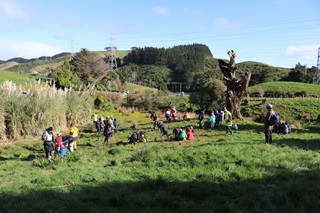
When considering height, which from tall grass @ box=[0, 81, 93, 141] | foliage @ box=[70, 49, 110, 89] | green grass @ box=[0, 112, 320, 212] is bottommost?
green grass @ box=[0, 112, 320, 212]

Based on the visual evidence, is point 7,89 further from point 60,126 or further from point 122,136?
point 122,136

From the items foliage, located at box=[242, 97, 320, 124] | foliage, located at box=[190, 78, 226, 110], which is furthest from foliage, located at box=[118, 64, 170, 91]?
foliage, located at box=[190, 78, 226, 110]

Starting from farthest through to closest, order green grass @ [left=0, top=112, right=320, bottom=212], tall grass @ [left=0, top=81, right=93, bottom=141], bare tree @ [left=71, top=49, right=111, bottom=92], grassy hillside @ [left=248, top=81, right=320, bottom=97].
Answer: bare tree @ [left=71, top=49, right=111, bottom=92]
grassy hillside @ [left=248, top=81, right=320, bottom=97]
tall grass @ [left=0, top=81, right=93, bottom=141]
green grass @ [left=0, top=112, right=320, bottom=212]

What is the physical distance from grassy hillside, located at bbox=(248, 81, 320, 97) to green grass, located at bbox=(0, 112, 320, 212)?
38.3 meters

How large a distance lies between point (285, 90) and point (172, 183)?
147 feet

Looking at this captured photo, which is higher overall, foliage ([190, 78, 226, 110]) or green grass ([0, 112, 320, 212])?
foliage ([190, 78, 226, 110])

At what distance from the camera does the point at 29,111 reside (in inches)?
580

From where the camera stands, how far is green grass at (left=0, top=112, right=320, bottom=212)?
17.3 ft

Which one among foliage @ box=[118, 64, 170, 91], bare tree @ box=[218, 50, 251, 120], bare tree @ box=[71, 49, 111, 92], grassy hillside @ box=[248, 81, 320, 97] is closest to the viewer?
bare tree @ box=[218, 50, 251, 120]

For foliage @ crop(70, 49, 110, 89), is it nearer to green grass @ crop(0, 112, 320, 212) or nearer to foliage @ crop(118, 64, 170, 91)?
foliage @ crop(118, 64, 170, 91)

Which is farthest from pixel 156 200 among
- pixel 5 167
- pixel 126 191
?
pixel 5 167

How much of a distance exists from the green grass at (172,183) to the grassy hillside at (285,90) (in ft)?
126

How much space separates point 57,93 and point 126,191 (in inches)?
545

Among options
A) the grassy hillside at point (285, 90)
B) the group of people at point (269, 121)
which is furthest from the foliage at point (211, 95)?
the group of people at point (269, 121)
